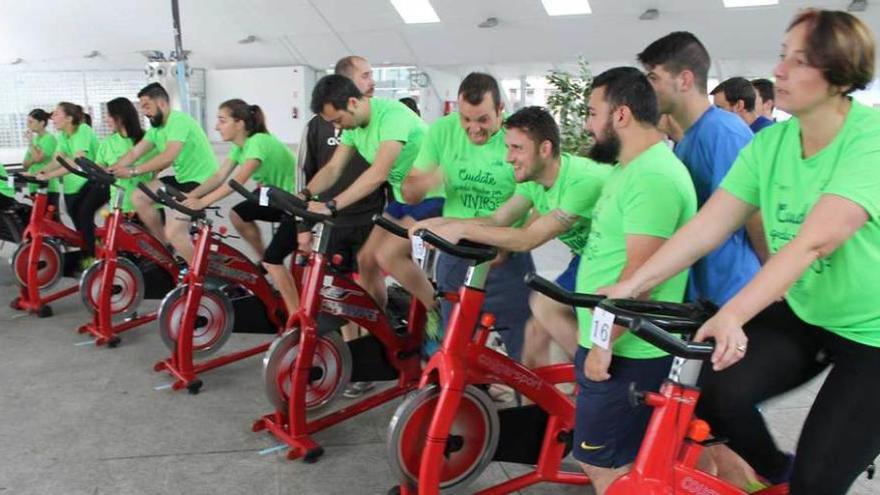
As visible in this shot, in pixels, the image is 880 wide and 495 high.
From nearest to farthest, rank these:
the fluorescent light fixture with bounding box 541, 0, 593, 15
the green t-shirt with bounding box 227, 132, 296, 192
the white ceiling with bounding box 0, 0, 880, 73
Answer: the green t-shirt with bounding box 227, 132, 296, 192 → the white ceiling with bounding box 0, 0, 880, 73 → the fluorescent light fixture with bounding box 541, 0, 593, 15

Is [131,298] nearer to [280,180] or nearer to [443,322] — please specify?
[280,180]

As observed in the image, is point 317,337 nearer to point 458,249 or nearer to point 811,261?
point 458,249

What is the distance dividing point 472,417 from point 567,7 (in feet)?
45.3

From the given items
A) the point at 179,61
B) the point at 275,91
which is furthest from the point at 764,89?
the point at 275,91

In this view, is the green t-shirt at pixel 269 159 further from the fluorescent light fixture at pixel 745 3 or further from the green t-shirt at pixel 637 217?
the fluorescent light fixture at pixel 745 3

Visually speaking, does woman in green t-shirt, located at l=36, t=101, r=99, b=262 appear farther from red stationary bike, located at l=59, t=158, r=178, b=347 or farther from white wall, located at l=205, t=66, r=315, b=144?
white wall, located at l=205, t=66, r=315, b=144

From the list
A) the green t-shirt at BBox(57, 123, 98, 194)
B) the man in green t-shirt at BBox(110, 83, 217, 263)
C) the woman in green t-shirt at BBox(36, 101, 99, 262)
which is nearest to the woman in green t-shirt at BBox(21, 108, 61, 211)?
the woman in green t-shirt at BBox(36, 101, 99, 262)

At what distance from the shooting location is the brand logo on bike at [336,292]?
3041 millimetres

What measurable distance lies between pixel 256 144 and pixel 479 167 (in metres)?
1.65

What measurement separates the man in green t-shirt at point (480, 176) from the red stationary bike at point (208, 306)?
123cm

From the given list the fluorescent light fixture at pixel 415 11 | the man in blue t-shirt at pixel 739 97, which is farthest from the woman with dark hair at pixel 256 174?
the fluorescent light fixture at pixel 415 11

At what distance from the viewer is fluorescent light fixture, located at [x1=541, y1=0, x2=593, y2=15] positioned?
14570 mm

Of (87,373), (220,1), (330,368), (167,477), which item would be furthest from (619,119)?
(220,1)

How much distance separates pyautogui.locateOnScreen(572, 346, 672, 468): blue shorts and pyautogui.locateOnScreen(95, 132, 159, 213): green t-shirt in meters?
3.38
